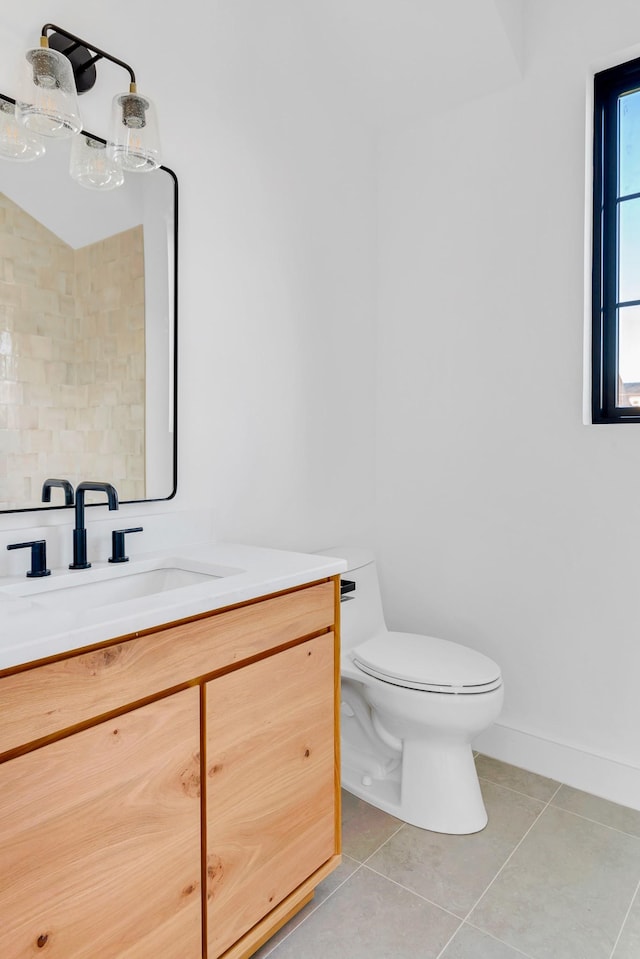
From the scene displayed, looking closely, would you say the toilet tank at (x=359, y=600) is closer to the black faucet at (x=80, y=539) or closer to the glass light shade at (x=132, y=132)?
the black faucet at (x=80, y=539)

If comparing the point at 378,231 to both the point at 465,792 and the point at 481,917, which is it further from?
the point at 481,917

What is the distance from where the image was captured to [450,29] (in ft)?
6.36

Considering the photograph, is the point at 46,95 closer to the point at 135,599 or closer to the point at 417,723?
the point at 135,599

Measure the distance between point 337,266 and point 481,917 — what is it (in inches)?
79.9

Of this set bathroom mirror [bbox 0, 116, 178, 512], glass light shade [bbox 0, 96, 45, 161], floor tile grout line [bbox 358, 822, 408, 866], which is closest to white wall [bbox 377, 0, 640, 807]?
floor tile grout line [bbox 358, 822, 408, 866]

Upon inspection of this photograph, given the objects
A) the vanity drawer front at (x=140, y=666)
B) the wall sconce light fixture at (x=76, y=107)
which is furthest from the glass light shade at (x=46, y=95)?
the vanity drawer front at (x=140, y=666)

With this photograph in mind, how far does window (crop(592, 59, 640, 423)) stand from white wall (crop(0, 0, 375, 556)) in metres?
0.84

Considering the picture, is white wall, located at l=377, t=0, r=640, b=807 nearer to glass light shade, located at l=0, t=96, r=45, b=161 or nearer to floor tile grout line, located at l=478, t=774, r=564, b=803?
floor tile grout line, located at l=478, t=774, r=564, b=803

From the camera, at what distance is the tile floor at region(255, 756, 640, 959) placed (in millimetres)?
1316

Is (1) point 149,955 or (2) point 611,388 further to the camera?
(2) point 611,388

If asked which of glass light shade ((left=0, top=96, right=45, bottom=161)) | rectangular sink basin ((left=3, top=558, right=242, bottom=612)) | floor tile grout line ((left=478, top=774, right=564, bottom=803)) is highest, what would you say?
glass light shade ((left=0, top=96, right=45, bottom=161))

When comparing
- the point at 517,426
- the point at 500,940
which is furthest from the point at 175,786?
the point at 517,426

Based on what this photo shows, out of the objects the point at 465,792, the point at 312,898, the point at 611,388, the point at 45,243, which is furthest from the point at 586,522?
the point at 45,243

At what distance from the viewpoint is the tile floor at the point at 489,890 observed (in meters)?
1.32
